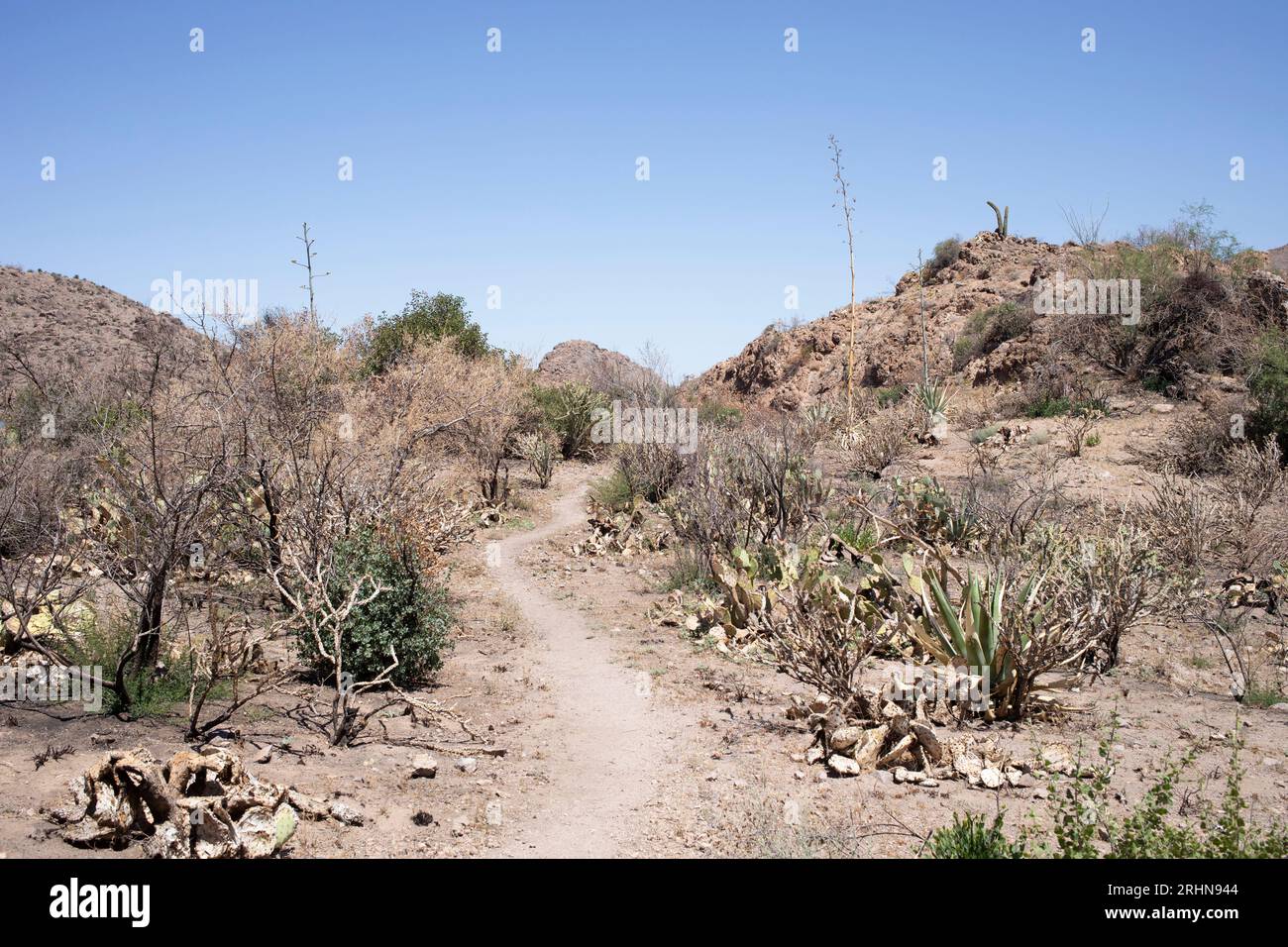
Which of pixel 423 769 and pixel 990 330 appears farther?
pixel 990 330

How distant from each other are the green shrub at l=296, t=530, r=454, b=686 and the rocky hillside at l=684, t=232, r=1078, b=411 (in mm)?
21278

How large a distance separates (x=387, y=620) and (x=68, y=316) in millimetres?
30797

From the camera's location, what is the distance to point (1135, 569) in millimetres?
8383

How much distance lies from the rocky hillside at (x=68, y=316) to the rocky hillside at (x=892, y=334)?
19038mm

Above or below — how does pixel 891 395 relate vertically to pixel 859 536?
above

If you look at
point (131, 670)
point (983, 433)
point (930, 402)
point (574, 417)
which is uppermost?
point (930, 402)

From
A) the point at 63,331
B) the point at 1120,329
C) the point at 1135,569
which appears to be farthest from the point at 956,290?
the point at 63,331

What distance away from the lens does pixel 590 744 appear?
20.8ft

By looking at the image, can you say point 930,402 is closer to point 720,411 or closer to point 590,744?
point 720,411

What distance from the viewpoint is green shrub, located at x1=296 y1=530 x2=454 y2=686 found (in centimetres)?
713

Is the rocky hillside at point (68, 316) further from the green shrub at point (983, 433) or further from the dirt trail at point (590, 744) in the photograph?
the green shrub at point (983, 433)

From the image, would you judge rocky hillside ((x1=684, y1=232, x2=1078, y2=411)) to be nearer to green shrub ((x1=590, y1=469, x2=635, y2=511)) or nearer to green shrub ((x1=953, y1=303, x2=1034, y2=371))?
green shrub ((x1=953, y1=303, x2=1034, y2=371))

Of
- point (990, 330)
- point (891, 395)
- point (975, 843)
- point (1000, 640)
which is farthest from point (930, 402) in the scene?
point (975, 843)
